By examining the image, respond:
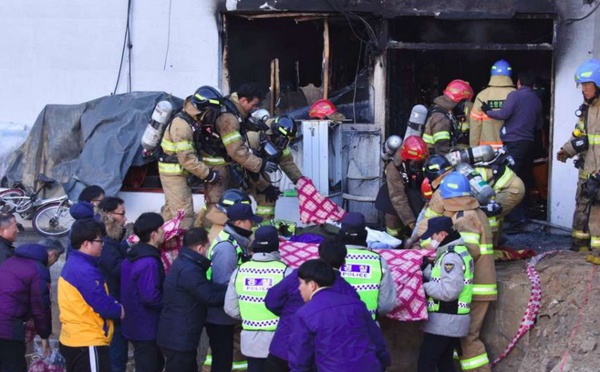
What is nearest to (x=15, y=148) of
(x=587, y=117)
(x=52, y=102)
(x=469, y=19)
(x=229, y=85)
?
(x=52, y=102)

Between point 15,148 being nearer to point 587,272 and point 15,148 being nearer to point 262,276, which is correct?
point 262,276

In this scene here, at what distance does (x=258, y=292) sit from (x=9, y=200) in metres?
5.23

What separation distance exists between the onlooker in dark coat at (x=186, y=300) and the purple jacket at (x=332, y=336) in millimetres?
1640

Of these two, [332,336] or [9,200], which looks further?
[9,200]

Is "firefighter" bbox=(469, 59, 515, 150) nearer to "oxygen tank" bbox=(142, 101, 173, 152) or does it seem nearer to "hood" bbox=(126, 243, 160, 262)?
"oxygen tank" bbox=(142, 101, 173, 152)

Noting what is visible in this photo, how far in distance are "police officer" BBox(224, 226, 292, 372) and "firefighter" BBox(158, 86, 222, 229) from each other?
2.83 m

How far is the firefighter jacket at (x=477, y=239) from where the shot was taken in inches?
348

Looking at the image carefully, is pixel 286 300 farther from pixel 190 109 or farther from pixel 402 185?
pixel 402 185

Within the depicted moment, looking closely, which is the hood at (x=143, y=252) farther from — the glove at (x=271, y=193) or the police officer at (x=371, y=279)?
the glove at (x=271, y=193)

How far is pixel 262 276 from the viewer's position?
7.73 m

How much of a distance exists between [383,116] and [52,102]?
3929mm

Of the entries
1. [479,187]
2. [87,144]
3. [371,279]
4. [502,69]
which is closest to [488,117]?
[502,69]

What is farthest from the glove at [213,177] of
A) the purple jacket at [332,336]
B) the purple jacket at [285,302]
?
the purple jacket at [332,336]

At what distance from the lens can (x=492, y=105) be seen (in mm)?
11992
